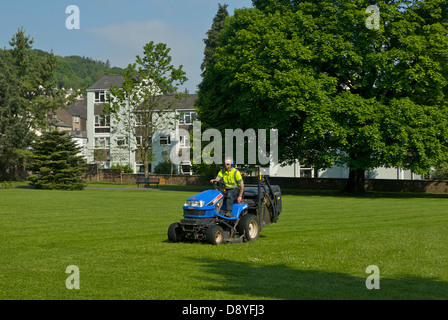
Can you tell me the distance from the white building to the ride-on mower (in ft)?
222

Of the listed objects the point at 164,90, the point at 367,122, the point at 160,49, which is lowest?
the point at 367,122

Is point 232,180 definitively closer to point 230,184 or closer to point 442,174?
point 230,184

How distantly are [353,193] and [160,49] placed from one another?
99.0 ft

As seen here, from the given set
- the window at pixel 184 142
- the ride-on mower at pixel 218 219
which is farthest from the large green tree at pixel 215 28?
the ride-on mower at pixel 218 219

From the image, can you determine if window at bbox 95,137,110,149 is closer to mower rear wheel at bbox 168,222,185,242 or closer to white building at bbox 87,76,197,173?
white building at bbox 87,76,197,173

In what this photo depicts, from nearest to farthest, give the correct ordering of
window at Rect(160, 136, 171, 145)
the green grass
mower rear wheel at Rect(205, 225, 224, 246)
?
1. the green grass
2. mower rear wheel at Rect(205, 225, 224, 246)
3. window at Rect(160, 136, 171, 145)

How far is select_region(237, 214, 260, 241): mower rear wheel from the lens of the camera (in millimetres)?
15281

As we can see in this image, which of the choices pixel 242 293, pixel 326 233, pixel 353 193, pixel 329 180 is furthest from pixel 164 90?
pixel 242 293

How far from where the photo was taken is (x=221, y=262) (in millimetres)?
12211

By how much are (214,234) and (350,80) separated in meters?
34.6

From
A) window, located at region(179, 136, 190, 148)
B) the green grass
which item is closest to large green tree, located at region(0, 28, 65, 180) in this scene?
window, located at region(179, 136, 190, 148)

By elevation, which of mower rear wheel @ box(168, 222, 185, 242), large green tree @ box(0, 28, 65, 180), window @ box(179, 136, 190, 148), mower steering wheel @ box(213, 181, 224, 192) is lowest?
mower rear wheel @ box(168, 222, 185, 242)
